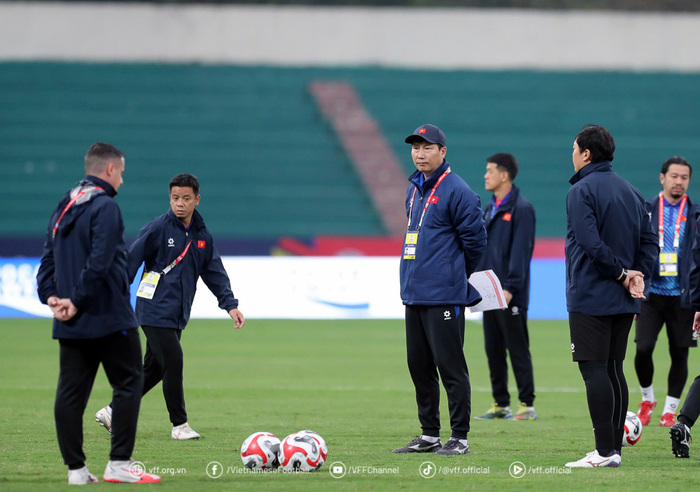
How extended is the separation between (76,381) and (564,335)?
12333mm

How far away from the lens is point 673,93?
28.6m

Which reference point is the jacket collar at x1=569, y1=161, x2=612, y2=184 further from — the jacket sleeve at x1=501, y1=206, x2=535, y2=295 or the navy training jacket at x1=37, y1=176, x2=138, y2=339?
the navy training jacket at x1=37, y1=176, x2=138, y2=339

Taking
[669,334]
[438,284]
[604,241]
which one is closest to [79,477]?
[438,284]

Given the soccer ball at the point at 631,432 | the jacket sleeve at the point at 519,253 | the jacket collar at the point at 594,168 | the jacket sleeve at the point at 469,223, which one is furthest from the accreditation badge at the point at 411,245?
the jacket sleeve at the point at 519,253

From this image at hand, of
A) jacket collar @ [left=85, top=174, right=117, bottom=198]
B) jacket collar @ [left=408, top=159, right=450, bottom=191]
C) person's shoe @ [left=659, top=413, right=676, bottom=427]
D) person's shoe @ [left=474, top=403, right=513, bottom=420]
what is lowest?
person's shoe @ [left=474, top=403, right=513, bottom=420]

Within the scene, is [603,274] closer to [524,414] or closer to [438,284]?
[438,284]

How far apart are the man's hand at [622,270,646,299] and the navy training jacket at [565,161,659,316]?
52 mm

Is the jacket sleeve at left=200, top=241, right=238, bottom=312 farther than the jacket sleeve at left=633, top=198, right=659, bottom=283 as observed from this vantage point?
Yes

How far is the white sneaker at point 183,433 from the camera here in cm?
704

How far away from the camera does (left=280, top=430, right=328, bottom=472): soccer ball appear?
225 inches

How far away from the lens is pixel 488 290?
714 centimetres

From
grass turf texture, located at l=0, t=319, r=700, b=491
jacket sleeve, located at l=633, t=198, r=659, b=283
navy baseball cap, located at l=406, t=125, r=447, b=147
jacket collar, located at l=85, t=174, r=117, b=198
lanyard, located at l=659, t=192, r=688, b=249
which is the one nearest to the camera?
jacket collar, located at l=85, t=174, r=117, b=198

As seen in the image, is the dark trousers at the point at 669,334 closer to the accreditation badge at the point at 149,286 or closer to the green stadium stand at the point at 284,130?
the accreditation badge at the point at 149,286

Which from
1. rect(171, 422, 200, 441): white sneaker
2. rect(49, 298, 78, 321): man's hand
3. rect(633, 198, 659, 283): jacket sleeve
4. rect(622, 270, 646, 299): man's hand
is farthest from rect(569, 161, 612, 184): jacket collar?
rect(171, 422, 200, 441): white sneaker
